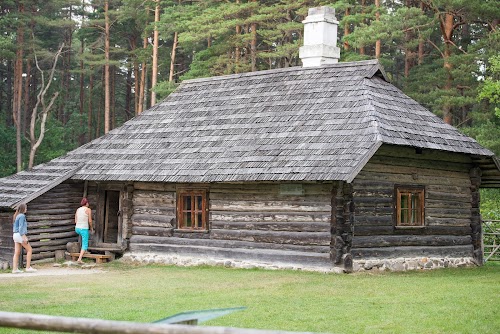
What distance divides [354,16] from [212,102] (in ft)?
31.7

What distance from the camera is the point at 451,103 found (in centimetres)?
2669

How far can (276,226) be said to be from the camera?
1680cm

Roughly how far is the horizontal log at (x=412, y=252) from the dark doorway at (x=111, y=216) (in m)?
6.92

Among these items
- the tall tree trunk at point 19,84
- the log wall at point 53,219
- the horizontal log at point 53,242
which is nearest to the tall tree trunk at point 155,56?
the tall tree trunk at point 19,84

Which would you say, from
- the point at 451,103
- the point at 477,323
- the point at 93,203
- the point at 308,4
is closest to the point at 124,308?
the point at 477,323

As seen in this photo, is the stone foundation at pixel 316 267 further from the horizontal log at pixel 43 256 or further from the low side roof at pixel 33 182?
the low side roof at pixel 33 182

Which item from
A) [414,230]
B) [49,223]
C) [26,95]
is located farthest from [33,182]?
[26,95]

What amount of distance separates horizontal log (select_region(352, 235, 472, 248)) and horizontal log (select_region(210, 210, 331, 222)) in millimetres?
848

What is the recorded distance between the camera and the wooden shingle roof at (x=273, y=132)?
1611 centimetres

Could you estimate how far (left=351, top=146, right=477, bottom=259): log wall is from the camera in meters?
16.4

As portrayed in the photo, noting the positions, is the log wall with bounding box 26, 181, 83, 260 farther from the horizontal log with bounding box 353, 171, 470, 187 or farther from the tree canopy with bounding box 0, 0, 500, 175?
the tree canopy with bounding box 0, 0, 500, 175

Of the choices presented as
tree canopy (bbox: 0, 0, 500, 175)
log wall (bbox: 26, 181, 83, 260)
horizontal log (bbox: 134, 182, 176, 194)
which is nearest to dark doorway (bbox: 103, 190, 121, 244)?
log wall (bbox: 26, 181, 83, 260)

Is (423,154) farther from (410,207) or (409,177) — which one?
(410,207)

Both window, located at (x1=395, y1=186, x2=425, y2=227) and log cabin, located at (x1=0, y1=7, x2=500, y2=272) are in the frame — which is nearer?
log cabin, located at (x1=0, y1=7, x2=500, y2=272)
